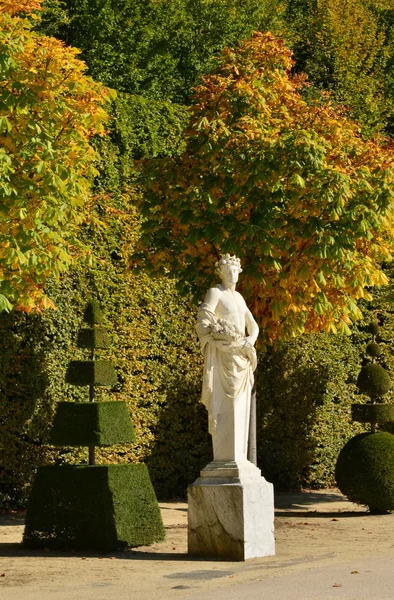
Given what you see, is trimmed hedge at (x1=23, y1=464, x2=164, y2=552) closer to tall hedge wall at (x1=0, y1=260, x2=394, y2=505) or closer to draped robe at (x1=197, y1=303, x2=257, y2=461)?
draped robe at (x1=197, y1=303, x2=257, y2=461)

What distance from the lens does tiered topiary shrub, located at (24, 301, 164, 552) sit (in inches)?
438

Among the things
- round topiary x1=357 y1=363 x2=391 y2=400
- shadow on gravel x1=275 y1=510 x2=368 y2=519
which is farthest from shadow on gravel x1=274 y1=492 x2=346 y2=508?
round topiary x1=357 y1=363 x2=391 y2=400

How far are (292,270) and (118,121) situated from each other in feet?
15.4

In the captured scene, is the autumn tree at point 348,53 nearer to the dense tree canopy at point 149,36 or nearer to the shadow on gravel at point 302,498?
the dense tree canopy at point 149,36

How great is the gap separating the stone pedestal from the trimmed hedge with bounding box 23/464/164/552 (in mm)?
865

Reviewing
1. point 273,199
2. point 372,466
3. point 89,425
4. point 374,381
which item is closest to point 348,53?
point 374,381

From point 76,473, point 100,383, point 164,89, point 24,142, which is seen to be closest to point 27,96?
point 24,142

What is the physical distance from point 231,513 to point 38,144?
14.5ft

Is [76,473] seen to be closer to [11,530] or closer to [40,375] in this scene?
[11,530]

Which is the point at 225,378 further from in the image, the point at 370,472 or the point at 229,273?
the point at 370,472

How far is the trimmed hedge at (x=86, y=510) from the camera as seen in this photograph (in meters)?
11.1

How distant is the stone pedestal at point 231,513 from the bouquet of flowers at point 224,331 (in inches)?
49.9

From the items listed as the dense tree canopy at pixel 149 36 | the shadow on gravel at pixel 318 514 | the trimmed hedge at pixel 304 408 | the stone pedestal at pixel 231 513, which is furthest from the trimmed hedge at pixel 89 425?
the dense tree canopy at pixel 149 36

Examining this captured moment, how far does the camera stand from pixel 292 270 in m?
13.6
